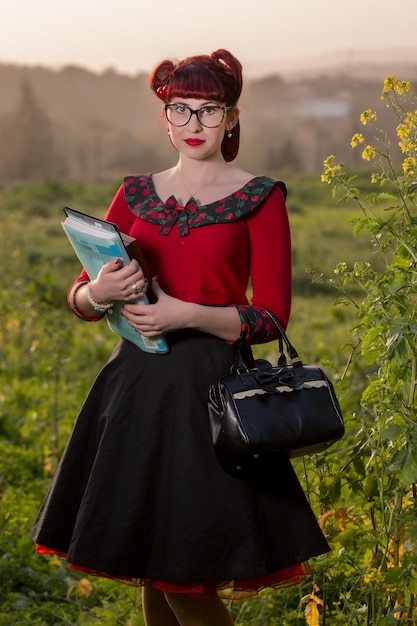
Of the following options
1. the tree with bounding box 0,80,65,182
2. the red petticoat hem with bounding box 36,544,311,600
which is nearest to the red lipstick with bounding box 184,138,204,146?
the red petticoat hem with bounding box 36,544,311,600

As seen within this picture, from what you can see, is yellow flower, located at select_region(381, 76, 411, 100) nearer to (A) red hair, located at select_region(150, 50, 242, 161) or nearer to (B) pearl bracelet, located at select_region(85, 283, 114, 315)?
(A) red hair, located at select_region(150, 50, 242, 161)

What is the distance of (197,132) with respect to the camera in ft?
6.73

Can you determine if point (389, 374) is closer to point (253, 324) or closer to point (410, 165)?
point (253, 324)

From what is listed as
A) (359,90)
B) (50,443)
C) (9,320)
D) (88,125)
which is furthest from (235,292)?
(88,125)

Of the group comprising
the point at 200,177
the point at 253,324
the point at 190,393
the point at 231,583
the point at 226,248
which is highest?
the point at 200,177

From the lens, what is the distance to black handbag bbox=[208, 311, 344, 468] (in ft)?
5.97

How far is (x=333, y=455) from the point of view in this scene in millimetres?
2416

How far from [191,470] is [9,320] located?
15.3ft

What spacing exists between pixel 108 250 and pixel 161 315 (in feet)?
0.55

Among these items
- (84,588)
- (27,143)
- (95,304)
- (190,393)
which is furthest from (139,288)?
(27,143)

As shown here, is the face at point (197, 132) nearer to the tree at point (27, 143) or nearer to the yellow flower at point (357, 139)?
the yellow flower at point (357, 139)

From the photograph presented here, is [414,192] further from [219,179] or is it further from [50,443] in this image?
[50,443]

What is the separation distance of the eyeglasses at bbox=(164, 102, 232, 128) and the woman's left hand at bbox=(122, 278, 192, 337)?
383 millimetres

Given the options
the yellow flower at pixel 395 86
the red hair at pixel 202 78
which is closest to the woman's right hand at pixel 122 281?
the red hair at pixel 202 78
